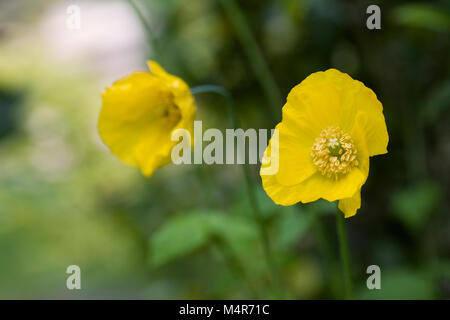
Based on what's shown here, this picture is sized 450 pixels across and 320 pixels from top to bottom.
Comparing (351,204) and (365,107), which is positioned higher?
(365,107)

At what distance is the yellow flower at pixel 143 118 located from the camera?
0.77 m

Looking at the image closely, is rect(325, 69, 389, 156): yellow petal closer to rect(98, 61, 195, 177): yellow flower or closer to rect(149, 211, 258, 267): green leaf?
rect(98, 61, 195, 177): yellow flower

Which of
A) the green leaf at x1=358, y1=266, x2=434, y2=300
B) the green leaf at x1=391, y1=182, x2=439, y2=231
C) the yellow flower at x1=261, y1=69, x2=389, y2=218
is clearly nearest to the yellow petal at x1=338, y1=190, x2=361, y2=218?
the yellow flower at x1=261, y1=69, x2=389, y2=218

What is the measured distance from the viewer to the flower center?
0.66 m

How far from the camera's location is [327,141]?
685 mm

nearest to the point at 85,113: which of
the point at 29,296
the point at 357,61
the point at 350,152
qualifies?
the point at 29,296

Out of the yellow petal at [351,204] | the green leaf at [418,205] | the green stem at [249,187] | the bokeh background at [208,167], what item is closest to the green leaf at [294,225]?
the bokeh background at [208,167]

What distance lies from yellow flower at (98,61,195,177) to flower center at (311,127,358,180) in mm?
214

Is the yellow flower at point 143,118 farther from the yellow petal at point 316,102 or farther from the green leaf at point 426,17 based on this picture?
the green leaf at point 426,17

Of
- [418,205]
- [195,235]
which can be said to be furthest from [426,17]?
[195,235]

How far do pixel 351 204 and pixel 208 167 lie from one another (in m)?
1.15

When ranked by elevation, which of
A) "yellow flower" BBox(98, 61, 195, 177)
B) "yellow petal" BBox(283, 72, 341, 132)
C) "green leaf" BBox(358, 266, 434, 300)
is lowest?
"green leaf" BBox(358, 266, 434, 300)

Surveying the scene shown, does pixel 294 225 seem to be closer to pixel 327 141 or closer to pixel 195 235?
pixel 195 235

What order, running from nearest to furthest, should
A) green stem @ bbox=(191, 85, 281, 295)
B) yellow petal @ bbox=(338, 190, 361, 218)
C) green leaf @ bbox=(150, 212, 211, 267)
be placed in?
yellow petal @ bbox=(338, 190, 361, 218) < green stem @ bbox=(191, 85, 281, 295) < green leaf @ bbox=(150, 212, 211, 267)
